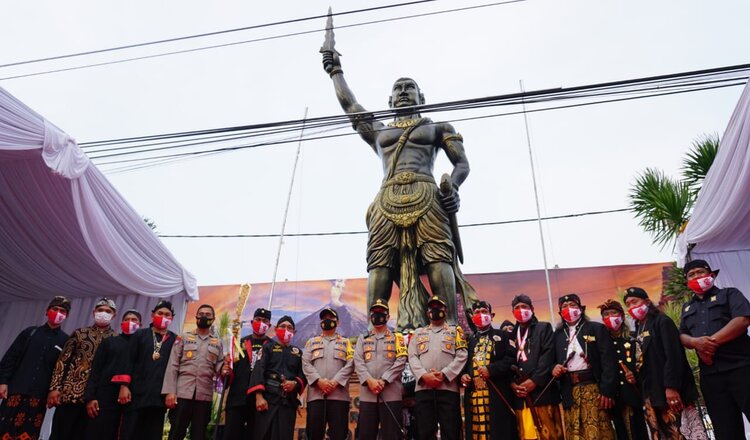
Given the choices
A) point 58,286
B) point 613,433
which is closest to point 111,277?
point 58,286

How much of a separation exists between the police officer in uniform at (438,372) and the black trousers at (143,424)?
2299mm

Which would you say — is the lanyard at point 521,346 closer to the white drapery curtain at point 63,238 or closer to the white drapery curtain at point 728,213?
the white drapery curtain at point 728,213

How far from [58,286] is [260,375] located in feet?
12.9

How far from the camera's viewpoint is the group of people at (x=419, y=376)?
12.6 feet

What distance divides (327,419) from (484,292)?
526 inches

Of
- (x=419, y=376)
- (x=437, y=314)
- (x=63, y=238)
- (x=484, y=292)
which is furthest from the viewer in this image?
(x=484, y=292)

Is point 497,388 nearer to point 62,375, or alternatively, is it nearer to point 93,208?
point 62,375

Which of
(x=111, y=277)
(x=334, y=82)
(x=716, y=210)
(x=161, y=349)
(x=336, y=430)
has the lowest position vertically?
(x=336, y=430)

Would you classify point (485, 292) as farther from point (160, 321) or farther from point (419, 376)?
point (160, 321)

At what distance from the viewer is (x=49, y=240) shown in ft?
19.8

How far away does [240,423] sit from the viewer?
4.64m

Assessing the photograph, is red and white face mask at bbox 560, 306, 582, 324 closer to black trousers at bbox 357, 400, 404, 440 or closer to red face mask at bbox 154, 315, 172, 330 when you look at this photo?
black trousers at bbox 357, 400, 404, 440

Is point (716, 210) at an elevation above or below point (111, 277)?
above

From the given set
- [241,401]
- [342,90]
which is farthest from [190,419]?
[342,90]
